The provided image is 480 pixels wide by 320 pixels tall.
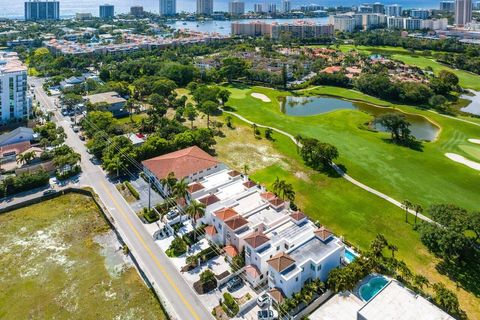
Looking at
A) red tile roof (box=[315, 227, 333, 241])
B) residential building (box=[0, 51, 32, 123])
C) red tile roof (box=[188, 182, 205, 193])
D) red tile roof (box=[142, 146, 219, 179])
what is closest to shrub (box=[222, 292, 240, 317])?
red tile roof (box=[315, 227, 333, 241])

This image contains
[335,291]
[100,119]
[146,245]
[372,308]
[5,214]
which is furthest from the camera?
[100,119]

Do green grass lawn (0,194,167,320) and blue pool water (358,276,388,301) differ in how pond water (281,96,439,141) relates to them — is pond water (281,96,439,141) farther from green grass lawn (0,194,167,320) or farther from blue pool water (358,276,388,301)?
green grass lawn (0,194,167,320)

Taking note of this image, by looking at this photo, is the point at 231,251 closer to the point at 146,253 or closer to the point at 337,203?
the point at 146,253

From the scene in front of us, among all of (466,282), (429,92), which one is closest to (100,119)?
(466,282)

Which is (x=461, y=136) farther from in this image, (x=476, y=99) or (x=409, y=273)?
(x=409, y=273)

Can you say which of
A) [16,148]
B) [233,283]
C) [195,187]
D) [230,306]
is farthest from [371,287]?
[16,148]

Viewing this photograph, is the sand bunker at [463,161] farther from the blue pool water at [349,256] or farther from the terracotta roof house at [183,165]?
the terracotta roof house at [183,165]
